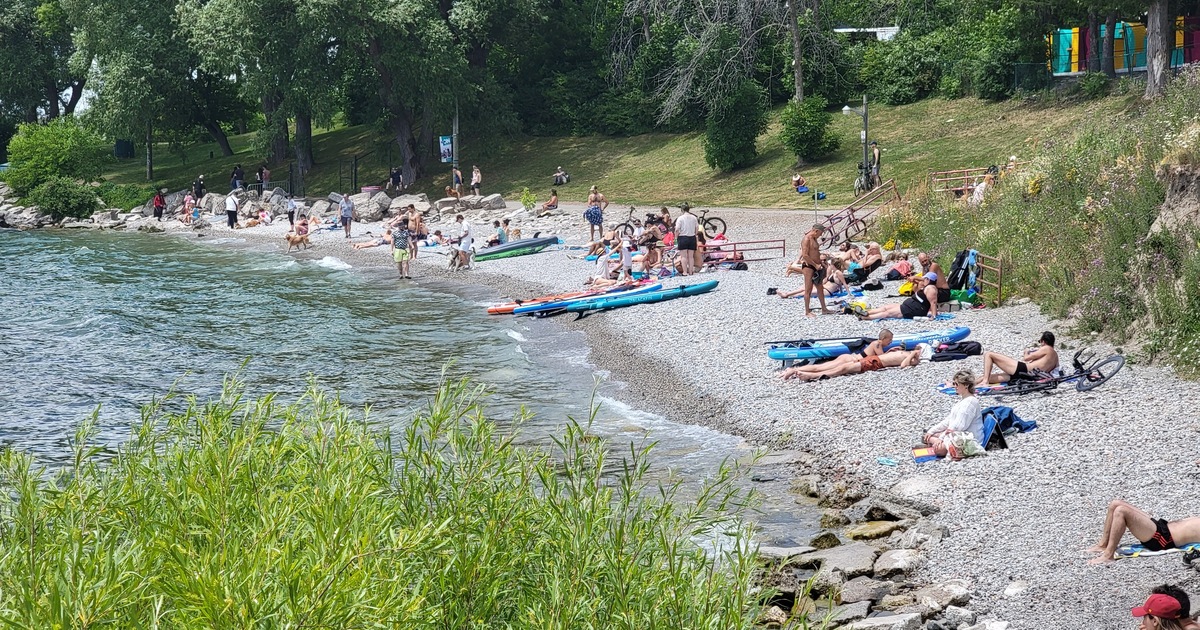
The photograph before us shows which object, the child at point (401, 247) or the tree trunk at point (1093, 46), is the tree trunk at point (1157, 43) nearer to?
the tree trunk at point (1093, 46)

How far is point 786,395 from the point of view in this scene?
15844 millimetres

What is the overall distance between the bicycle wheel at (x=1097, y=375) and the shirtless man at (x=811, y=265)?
6.19 m

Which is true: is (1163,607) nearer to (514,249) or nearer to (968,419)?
(968,419)

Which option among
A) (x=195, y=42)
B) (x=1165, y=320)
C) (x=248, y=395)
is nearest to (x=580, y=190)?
(x=195, y=42)

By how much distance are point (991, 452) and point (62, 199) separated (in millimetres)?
51106

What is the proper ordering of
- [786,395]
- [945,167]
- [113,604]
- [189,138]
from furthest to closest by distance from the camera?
[189,138]
[945,167]
[786,395]
[113,604]

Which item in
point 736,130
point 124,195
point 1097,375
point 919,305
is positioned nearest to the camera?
point 1097,375

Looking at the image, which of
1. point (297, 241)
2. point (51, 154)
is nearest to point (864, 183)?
point (297, 241)

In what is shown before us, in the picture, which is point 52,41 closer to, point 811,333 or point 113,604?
point 811,333

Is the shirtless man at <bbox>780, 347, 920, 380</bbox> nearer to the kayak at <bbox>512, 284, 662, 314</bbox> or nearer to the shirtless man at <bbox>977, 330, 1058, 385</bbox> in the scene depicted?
the shirtless man at <bbox>977, 330, 1058, 385</bbox>

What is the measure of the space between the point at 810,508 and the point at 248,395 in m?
9.31

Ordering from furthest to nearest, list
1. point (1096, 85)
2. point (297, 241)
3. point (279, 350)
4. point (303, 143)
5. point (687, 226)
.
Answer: point (303, 143) < point (297, 241) < point (1096, 85) < point (687, 226) < point (279, 350)

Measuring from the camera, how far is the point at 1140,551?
345 inches

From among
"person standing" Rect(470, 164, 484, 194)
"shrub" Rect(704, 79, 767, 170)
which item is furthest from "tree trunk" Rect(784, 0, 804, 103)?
"person standing" Rect(470, 164, 484, 194)
